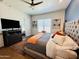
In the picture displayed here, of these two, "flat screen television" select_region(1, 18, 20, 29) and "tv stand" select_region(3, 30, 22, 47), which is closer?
"tv stand" select_region(3, 30, 22, 47)

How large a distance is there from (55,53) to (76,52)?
0.48 metres

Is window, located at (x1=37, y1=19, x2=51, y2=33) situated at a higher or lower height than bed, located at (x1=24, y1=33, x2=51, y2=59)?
higher

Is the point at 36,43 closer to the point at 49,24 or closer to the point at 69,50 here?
the point at 69,50

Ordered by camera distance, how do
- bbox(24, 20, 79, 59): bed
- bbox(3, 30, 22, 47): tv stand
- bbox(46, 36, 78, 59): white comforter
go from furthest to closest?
bbox(3, 30, 22, 47): tv stand → bbox(24, 20, 79, 59): bed → bbox(46, 36, 78, 59): white comforter

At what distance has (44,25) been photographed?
6.56 meters

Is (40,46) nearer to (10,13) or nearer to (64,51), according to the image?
(64,51)

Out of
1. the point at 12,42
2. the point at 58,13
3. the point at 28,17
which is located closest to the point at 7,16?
the point at 12,42

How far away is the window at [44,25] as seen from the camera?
623 cm

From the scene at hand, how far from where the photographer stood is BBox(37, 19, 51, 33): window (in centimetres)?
623

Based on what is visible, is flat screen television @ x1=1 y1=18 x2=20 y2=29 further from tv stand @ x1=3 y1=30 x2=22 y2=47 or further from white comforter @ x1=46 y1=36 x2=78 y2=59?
white comforter @ x1=46 y1=36 x2=78 y2=59

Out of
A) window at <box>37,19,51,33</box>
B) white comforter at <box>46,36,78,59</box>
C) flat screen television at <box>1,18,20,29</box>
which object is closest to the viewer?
white comforter at <box>46,36,78,59</box>

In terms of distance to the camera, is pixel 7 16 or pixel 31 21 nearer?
pixel 7 16

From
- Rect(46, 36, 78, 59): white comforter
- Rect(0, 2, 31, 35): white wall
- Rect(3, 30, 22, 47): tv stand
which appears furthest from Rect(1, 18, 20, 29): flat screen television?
Rect(46, 36, 78, 59): white comforter

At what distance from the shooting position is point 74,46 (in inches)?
65.8
